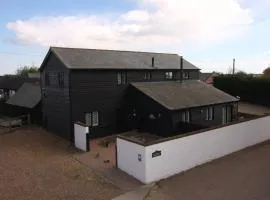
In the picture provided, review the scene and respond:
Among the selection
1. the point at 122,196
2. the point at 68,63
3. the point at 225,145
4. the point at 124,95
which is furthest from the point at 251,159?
the point at 68,63

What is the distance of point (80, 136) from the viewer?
23.1 metres

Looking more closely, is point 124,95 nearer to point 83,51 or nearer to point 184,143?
point 83,51

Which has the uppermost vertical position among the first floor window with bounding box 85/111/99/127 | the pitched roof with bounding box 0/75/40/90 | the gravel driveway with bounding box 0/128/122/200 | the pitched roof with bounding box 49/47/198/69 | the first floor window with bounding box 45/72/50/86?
the pitched roof with bounding box 49/47/198/69

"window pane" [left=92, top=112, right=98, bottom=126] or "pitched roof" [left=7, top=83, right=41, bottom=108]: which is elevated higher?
"pitched roof" [left=7, top=83, right=41, bottom=108]

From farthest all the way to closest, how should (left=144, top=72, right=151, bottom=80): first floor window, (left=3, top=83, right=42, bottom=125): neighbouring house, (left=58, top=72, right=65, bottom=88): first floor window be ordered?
1. (left=3, top=83, right=42, bottom=125): neighbouring house
2. (left=144, top=72, right=151, bottom=80): first floor window
3. (left=58, top=72, right=65, bottom=88): first floor window

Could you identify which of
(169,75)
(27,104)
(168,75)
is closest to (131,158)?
(168,75)

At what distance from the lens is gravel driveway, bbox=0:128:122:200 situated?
15.0 m

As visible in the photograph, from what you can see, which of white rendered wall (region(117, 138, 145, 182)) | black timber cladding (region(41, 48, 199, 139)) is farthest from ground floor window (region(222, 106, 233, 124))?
white rendered wall (region(117, 138, 145, 182))

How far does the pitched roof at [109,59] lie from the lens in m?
25.8

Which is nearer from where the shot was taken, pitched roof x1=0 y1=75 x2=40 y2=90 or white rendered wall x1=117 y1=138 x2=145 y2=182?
white rendered wall x1=117 y1=138 x2=145 y2=182

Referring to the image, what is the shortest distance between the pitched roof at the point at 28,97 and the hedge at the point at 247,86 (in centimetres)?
2656

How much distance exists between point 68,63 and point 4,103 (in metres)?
16.6

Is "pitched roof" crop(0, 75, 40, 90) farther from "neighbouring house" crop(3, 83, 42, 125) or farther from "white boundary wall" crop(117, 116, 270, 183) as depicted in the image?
"white boundary wall" crop(117, 116, 270, 183)

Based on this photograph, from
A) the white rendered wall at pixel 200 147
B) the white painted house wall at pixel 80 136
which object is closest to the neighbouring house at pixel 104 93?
the white painted house wall at pixel 80 136
